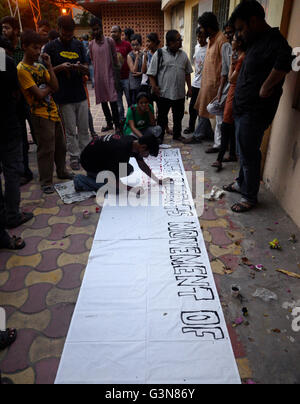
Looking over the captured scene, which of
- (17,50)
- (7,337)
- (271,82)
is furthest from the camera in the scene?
(17,50)

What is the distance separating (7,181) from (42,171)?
816 mm

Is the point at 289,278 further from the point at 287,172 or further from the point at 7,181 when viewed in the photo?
the point at 7,181

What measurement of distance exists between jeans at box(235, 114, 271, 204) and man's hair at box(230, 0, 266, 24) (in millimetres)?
814

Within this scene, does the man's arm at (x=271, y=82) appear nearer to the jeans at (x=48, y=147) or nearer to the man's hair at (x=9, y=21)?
the jeans at (x=48, y=147)

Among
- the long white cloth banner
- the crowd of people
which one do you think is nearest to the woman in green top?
the crowd of people

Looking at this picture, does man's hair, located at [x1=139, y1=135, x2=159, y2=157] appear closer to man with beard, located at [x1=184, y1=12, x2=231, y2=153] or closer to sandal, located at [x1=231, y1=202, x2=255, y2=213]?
sandal, located at [x1=231, y1=202, x2=255, y2=213]

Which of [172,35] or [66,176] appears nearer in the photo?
[66,176]

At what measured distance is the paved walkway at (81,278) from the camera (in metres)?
1.61

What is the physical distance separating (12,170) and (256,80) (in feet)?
7.87

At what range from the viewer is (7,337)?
1.73m

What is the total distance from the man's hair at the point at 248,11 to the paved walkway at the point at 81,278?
1785 millimetres

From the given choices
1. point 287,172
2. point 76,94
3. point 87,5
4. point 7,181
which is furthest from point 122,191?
point 87,5

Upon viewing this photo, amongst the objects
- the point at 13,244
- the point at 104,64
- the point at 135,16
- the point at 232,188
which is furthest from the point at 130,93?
the point at 135,16

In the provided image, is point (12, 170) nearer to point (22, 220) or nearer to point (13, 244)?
point (22, 220)
